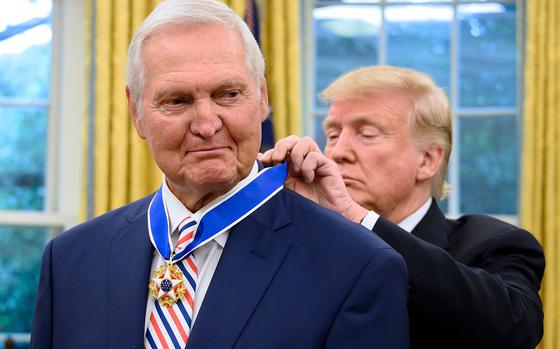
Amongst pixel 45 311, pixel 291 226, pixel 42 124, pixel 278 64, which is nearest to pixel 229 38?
pixel 291 226

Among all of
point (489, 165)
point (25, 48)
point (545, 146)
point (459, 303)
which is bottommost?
point (459, 303)

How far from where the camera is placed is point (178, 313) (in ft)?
5.57

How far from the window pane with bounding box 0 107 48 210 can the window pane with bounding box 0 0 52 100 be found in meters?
0.11

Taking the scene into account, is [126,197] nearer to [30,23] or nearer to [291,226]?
[30,23]

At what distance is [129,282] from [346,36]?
352cm

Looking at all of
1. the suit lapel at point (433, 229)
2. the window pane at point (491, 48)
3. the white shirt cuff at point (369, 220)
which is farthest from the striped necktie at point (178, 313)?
the window pane at point (491, 48)

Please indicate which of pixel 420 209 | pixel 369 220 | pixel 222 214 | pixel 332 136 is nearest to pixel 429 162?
pixel 420 209

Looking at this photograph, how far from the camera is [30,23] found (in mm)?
4918

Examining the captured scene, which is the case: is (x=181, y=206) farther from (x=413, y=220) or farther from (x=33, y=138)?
(x=33, y=138)

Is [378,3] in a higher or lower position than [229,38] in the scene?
higher

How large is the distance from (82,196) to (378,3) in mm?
1823

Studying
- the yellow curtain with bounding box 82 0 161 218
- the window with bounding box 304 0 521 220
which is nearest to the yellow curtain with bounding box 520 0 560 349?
the window with bounding box 304 0 521 220

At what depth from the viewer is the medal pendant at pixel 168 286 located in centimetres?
170

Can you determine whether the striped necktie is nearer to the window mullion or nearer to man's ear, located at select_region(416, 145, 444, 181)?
man's ear, located at select_region(416, 145, 444, 181)
